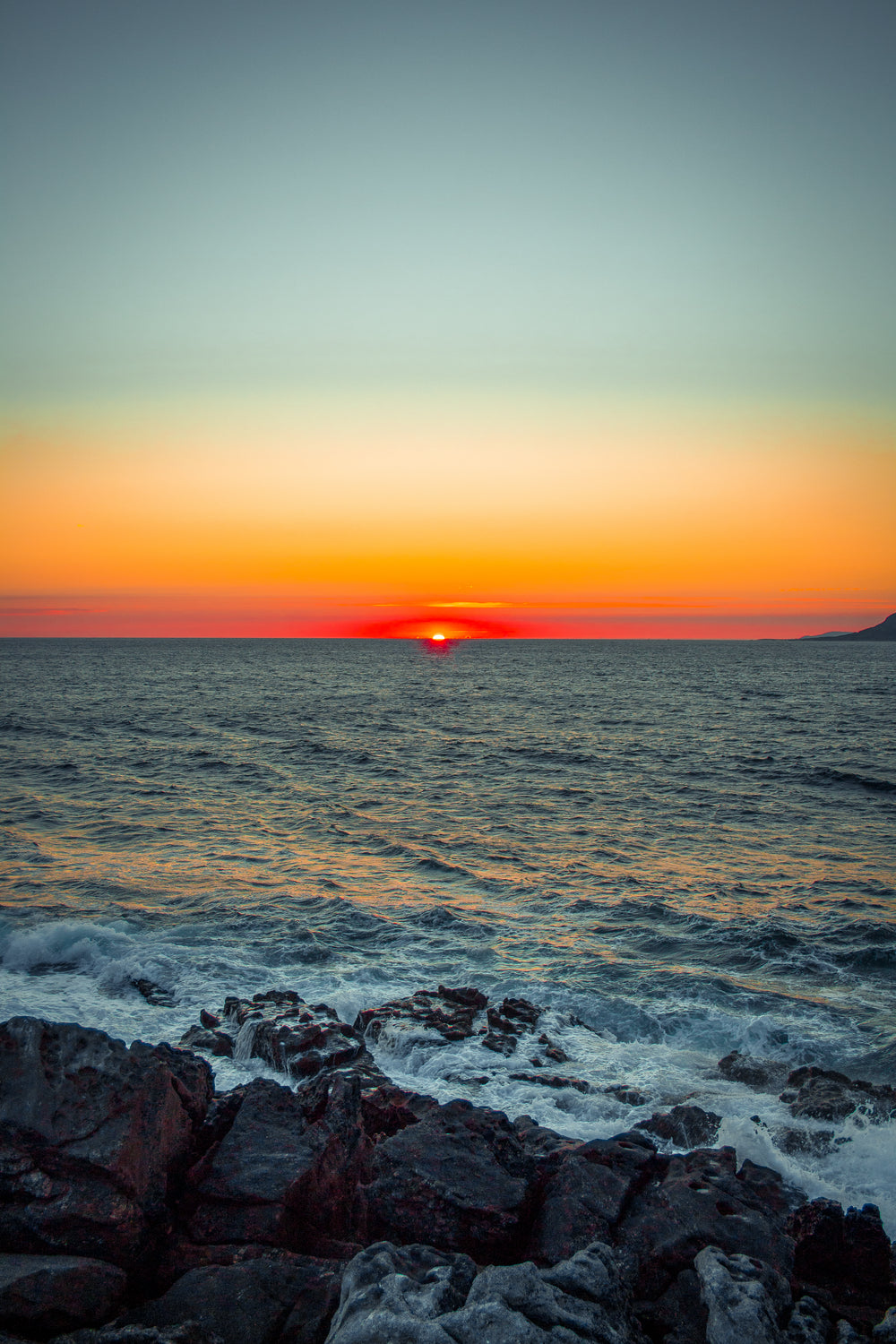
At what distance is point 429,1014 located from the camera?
42.7 feet

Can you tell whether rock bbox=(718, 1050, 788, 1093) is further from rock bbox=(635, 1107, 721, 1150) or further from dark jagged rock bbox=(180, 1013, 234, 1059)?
dark jagged rock bbox=(180, 1013, 234, 1059)

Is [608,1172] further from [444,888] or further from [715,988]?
[444,888]

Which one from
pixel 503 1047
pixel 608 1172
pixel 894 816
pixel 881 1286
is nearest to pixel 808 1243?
pixel 881 1286

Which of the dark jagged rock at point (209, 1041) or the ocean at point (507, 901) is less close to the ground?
the dark jagged rock at point (209, 1041)

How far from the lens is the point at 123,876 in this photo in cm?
2052

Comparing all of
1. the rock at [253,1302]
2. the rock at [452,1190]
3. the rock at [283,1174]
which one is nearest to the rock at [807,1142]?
the rock at [452,1190]

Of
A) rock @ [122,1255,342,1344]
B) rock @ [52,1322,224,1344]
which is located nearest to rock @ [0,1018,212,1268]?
rock @ [122,1255,342,1344]

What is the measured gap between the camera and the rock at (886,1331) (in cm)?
597

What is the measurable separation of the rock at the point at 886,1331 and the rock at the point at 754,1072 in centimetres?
517

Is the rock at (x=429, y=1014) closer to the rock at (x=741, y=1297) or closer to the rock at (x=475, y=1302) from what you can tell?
the rock at (x=475, y=1302)

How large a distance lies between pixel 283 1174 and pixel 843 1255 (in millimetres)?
5465

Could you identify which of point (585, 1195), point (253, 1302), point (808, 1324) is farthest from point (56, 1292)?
point (808, 1324)

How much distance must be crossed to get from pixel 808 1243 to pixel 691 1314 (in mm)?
2026

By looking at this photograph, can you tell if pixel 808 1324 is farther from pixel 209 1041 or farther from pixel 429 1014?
pixel 209 1041
